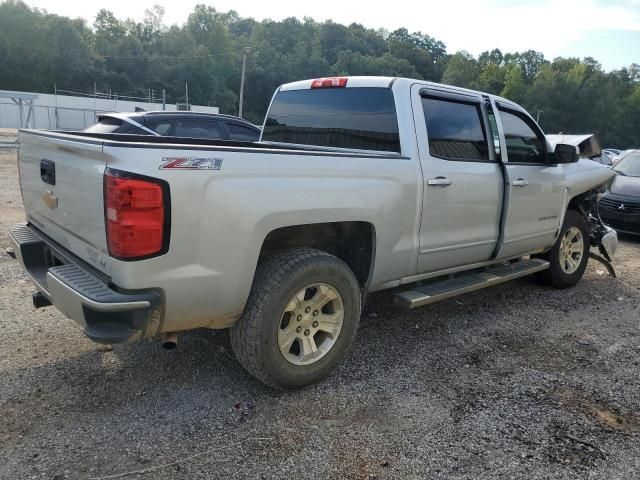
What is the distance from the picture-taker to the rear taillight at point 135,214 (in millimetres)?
2469

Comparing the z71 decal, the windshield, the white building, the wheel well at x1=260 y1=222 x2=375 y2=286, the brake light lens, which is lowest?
the white building

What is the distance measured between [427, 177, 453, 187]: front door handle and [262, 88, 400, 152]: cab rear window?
33cm

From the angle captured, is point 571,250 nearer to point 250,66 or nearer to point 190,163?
point 190,163

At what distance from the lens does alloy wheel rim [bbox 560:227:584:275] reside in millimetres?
5695

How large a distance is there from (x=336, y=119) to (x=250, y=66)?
96330 millimetres

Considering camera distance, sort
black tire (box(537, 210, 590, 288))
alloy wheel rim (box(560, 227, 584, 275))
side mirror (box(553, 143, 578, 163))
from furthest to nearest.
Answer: alloy wheel rim (box(560, 227, 584, 275))
black tire (box(537, 210, 590, 288))
side mirror (box(553, 143, 578, 163))

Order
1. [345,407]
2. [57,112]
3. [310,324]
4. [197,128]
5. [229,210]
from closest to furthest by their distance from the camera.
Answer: [229,210], [345,407], [310,324], [197,128], [57,112]

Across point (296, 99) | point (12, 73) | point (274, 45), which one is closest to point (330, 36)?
point (274, 45)

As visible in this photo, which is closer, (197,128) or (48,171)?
(48,171)

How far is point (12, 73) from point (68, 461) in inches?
3176

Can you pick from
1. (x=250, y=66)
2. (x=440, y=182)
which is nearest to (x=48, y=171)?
(x=440, y=182)

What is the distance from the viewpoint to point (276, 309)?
304 centimetres

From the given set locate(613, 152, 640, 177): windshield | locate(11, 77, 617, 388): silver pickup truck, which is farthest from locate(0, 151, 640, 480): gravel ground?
locate(613, 152, 640, 177): windshield

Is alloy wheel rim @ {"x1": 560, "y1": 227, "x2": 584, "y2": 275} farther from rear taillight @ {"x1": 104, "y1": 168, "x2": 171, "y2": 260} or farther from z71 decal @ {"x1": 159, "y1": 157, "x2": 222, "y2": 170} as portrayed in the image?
rear taillight @ {"x1": 104, "y1": 168, "x2": 171, "y2": 260}
